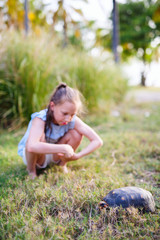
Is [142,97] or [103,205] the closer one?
[103,205]

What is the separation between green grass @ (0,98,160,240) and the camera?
149 cm

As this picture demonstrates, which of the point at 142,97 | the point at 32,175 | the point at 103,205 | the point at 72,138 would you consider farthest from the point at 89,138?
the point at 142,97

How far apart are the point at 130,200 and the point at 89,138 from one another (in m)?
0.81

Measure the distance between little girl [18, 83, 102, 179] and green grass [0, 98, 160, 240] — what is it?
0.17 m

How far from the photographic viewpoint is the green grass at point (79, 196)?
58.6 inches

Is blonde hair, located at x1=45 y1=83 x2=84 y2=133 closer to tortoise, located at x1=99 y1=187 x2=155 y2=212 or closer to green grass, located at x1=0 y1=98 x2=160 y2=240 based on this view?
green grass, located at x1=0 y1=98 x2=160 y2=240

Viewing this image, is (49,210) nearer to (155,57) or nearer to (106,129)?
(106,129)

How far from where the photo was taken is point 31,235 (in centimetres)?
142

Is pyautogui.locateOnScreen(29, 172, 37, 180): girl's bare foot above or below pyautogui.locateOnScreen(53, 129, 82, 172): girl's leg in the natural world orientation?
below

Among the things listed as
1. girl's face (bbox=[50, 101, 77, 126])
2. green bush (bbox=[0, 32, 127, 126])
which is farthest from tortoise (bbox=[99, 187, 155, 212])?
green bush (bbox=[0, 32, 127, 126])

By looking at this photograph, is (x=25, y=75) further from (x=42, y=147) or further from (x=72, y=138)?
(x=42, y=147)

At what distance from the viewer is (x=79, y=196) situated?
1807 mm

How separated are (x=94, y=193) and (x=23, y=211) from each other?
55 centimetres

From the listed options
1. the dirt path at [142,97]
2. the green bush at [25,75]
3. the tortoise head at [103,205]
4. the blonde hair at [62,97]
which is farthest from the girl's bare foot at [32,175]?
the dirt path at [142,97]
